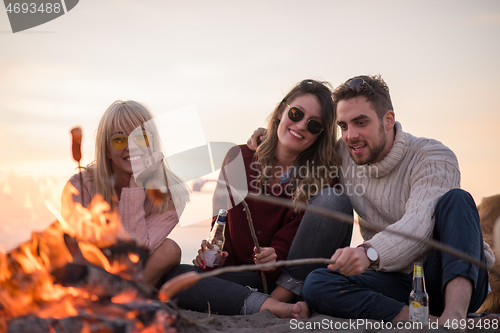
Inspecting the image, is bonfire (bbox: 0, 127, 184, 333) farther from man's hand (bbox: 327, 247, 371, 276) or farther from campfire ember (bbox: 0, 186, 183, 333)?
man's hand (bbox: 327, 247, 371, 276)

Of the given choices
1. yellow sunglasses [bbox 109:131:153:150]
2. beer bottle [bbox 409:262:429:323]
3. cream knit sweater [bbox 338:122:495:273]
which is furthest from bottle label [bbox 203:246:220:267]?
beer bottle [bbox 409:262:429:323]

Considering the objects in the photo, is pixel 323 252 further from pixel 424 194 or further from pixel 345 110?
pixel 345 110

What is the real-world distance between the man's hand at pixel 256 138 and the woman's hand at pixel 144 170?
0.91 m

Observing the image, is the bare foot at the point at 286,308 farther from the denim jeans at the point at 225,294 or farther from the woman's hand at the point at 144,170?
the woman's hand at the point at 144,170

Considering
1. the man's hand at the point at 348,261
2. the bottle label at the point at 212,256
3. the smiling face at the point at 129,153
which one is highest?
the smiling face at the point at 129,153

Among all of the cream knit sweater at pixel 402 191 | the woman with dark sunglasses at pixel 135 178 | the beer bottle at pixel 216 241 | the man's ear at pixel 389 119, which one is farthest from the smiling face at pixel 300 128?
the woman with dark sunglasses at pixel 135 178

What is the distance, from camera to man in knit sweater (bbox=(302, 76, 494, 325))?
2.38 m

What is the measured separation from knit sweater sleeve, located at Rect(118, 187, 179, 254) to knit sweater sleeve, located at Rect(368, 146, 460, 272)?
62.7 inches

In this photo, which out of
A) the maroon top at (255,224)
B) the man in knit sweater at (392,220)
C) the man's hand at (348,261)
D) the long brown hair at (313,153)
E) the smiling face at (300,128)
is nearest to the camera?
the man's hand at (348,261)

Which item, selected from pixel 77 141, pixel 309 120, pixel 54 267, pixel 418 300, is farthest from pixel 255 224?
pixel 54 267

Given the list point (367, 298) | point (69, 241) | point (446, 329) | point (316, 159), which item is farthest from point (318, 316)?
point (69, 241)

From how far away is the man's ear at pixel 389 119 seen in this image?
3.23 m

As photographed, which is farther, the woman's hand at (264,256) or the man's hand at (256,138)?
the man's hand at (256,138)

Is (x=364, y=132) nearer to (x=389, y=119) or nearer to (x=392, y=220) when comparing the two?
(x=389, y=119)
